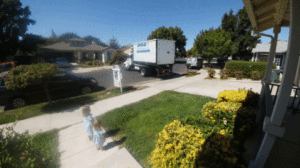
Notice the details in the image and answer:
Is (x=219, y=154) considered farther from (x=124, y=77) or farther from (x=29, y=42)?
(x=29, y=42)

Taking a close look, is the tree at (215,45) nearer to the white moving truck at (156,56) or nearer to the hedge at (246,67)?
the hedge at (246,67)

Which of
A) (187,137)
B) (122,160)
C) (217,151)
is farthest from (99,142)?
(217,151)

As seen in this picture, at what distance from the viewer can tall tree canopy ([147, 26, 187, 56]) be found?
4131cm

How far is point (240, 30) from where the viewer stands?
23.2 metres

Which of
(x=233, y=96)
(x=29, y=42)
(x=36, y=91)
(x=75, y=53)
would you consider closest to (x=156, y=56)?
(x=233, y=96)

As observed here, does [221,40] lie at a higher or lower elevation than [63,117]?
higher

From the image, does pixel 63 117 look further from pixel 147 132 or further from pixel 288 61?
pixel 288 61

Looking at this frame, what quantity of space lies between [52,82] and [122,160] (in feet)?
21.6

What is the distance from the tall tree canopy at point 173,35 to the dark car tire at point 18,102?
3965 cm

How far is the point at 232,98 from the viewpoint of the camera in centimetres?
437

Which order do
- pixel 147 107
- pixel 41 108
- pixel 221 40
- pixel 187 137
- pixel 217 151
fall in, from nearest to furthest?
pixel 217 151 < pixel 187 137 < pixel 147 107 < pixel 41 108 < pixel 221 40

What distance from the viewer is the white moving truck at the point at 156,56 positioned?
1273 centimetres

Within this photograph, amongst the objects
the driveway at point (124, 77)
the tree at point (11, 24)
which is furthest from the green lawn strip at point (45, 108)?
the tree at point (11, 24)

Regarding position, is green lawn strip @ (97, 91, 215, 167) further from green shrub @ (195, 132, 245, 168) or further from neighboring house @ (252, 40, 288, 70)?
neighboring house @ (252, 40, 288, 70)
